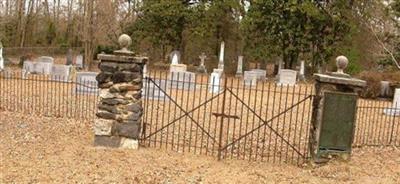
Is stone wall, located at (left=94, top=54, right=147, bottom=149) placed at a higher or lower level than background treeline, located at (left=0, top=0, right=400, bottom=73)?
lower

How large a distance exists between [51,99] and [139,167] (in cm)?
742

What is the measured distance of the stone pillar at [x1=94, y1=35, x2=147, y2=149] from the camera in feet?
26.0

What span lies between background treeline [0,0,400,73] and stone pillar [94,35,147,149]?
17.1 metres

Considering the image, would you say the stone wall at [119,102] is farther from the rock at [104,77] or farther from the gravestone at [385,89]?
the gravestone at [385,89]

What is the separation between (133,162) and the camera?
7.29 meters

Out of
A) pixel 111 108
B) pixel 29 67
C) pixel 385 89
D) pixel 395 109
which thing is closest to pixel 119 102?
pixel 111 108

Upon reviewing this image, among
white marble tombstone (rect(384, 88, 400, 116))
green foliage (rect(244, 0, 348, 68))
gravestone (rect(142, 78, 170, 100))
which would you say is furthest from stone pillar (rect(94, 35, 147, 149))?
green foliage (rect(244, 0, 348, 68))

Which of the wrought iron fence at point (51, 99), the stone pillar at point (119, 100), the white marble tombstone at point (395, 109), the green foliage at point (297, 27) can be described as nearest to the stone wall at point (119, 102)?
the stone pillar at point (119, 100)

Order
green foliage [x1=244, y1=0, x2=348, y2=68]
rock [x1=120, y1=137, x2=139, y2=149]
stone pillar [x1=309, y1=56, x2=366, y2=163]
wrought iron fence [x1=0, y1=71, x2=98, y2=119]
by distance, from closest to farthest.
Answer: stone pillar [x1=309, y1=56, x2=366, y2=163], rock [x1=120, y1=137, x2=139, y2=149], wrought iron fence [x1=0, y1=71, x2=98, y2=119], green foliage [x1=244, y1=0, x2=348, y2=68]

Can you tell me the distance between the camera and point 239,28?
3130 cm

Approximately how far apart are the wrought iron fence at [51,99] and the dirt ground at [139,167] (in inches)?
113

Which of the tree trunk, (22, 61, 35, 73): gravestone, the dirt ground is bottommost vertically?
the dirt ground

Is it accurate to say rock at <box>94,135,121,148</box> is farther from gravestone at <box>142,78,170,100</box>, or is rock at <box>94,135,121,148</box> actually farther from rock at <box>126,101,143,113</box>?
gravestone at <box>142,78,170,100</box>

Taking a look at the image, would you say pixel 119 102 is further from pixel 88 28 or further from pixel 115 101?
pixel 88 28
